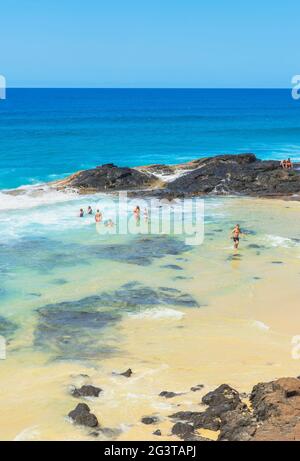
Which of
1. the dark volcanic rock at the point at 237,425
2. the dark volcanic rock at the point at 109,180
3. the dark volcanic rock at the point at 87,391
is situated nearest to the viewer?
the dark volcanic rock at the point at 237,425

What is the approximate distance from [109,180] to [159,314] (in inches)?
930

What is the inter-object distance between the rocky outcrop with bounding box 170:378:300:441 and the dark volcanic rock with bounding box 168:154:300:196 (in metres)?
27.4

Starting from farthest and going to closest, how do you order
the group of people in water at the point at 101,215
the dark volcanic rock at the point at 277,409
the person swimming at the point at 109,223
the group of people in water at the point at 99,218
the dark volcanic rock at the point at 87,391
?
the group of people in water at the point at 101,215
the group of people in water at the point at 99,218
the person swimming at the point at 109,223
the dark volcanic rock at the point at 87,391
the dark volcanic rock at the point at 277,409

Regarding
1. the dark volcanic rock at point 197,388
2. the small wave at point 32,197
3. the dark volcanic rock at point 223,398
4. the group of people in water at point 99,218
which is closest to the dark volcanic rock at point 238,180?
the small wave at point 32,197

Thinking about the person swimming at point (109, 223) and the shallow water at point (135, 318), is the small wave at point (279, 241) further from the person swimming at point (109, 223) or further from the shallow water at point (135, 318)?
the person swimming at point (109, 223)

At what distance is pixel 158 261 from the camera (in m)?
26.3

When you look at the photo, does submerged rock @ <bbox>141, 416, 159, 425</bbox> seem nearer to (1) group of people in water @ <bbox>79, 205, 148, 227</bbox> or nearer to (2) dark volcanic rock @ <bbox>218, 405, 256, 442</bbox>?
(2) dark volcanic rock @ <bbox>218, 405, 256, 442</bbox>

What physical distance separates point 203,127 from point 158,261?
8414 cm

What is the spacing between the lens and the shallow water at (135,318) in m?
Result: 14.5

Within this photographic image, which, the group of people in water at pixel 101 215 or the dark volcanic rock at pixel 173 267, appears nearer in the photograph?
the dark volcanic rock at pixel 173 267

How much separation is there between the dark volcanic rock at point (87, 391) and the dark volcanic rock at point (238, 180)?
26.1 meters

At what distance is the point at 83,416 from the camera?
1324 centimetres

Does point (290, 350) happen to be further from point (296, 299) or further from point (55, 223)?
point (55, 223)

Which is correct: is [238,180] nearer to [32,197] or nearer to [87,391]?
[32,197]
